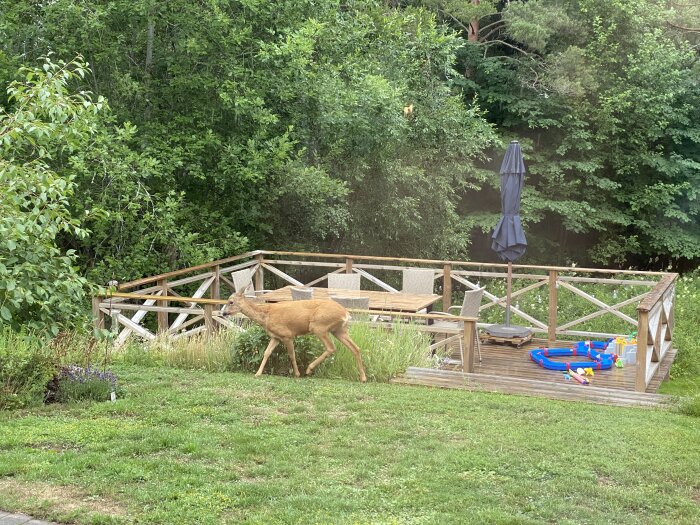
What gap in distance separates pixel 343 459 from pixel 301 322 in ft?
8.04

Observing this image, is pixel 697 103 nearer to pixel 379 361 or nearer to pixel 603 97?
pixel 603 97

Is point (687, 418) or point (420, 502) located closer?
point (420, 502)

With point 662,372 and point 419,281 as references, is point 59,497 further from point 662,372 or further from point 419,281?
point 419,281

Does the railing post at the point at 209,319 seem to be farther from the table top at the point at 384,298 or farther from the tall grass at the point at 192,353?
the table top at the point at 384,298

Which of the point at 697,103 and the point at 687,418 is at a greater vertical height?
the point at 697,103

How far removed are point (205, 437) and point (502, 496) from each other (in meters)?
1.90

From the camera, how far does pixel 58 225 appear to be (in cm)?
643

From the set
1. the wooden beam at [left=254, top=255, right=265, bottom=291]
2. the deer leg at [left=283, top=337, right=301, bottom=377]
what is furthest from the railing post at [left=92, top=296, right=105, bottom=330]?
the wooden beam at [left=254, top=255, right=265, bottom=291]

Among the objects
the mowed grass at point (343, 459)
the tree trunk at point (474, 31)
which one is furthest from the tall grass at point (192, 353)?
the tree trunk at point (474, 31)

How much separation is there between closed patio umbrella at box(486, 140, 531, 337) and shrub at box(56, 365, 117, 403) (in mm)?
5553

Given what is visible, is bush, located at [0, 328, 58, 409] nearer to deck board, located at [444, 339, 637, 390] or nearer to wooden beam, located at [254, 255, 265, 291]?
deck board, located at [444, 339, 637, 390]

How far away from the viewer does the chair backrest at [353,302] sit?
8.30 metres

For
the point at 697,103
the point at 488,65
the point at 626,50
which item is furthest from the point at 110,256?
the point at 697,103

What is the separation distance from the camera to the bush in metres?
5.79
